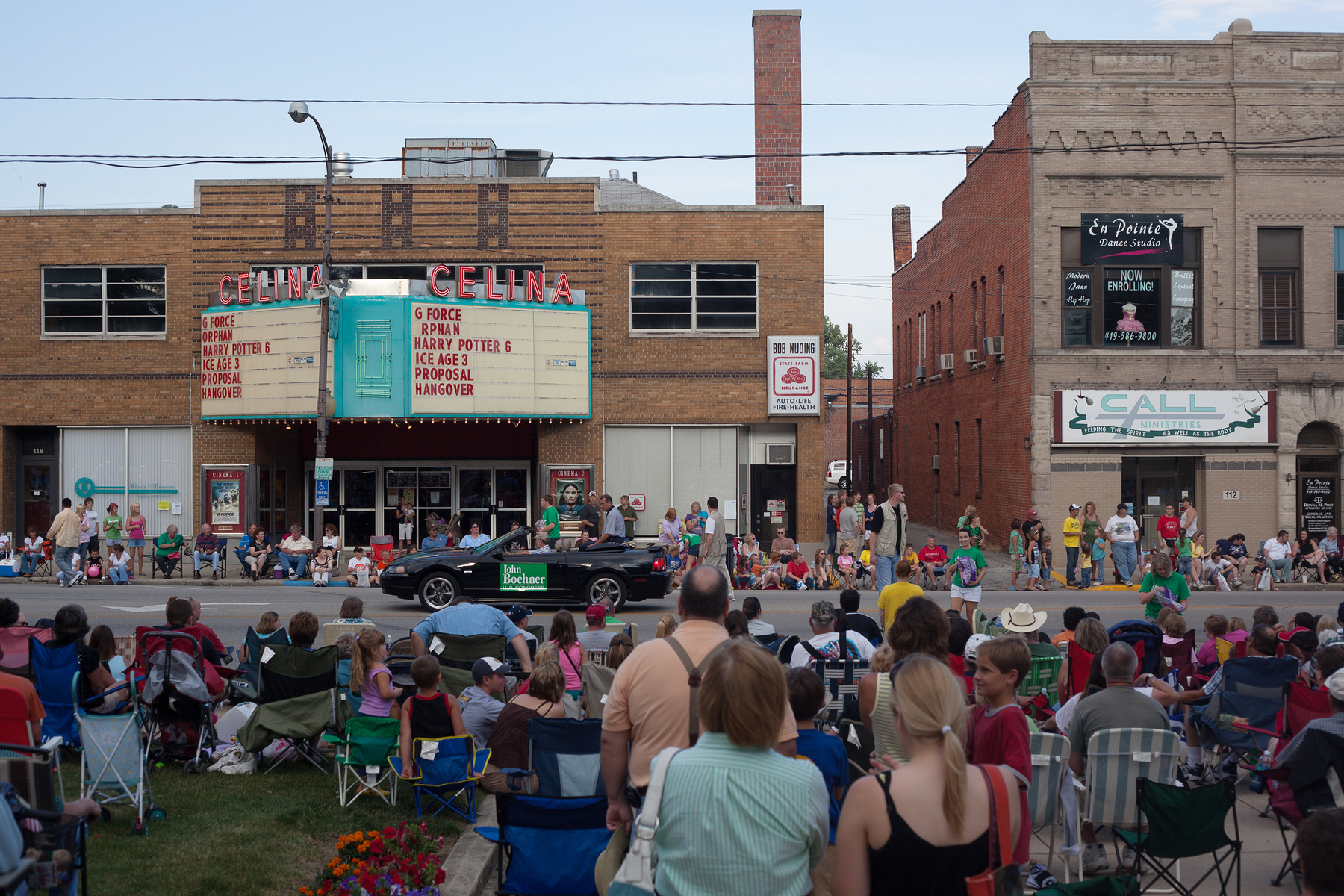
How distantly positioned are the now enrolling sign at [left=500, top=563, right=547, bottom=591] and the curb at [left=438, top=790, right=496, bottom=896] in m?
10.6

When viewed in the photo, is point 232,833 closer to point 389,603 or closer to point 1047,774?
point 1047,774

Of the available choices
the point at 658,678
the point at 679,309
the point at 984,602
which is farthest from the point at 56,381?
the point at 658,678

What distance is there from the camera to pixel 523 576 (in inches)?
703

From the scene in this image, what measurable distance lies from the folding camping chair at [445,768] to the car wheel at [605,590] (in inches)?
407

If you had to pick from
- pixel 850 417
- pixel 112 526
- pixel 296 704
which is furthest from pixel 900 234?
pixel 296 704

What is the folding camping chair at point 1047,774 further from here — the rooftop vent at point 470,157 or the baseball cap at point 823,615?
the rooftop vent at point 470,157

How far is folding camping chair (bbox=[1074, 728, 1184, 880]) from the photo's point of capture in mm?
6172

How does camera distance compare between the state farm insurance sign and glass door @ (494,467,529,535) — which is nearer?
the state farm insurance sign

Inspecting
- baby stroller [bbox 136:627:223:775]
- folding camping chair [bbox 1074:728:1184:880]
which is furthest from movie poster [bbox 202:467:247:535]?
folding camping chair [bbox 1074:728:1184:880]

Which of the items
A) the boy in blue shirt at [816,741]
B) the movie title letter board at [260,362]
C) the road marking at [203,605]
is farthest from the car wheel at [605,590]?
the boy in blue shirt at [816,741]

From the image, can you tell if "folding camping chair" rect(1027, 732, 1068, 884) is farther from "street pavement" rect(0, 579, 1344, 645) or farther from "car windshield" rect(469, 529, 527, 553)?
"car windshield" rect(469, 529, 527, 553)

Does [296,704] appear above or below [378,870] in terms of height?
above

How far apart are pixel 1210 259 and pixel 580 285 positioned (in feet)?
51.3

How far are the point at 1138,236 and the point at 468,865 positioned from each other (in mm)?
24903
